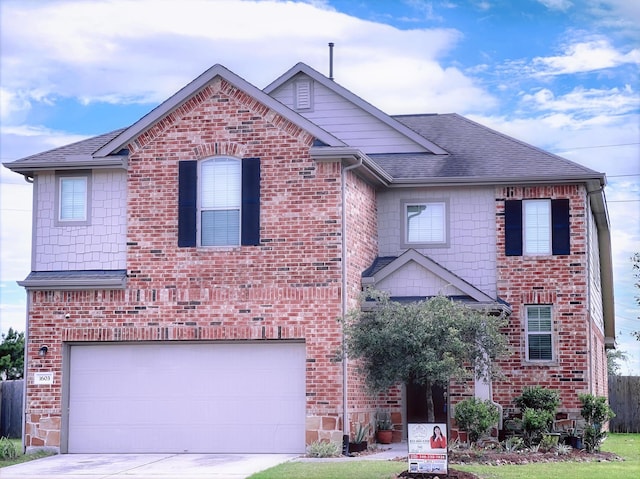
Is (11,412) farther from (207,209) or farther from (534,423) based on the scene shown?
(534,423)

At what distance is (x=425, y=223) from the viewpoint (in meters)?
26.2

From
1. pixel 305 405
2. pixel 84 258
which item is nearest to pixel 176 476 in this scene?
pixel 305 405

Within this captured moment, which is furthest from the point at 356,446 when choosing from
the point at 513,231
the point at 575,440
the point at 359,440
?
the point at 513,231

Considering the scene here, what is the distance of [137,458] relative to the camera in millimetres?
22281

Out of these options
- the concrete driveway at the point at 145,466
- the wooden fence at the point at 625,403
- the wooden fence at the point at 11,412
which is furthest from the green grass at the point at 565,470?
the wooden fence at the point at 11,412

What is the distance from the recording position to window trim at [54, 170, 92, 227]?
24.1 metres

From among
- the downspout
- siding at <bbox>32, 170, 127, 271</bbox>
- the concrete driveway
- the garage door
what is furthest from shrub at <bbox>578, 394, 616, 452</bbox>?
siding at <bbox>32, 170, 127, 271</bbox>

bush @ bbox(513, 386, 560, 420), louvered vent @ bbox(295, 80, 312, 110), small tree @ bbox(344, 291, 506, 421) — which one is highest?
louvered vent @ bbox(295, 80, 312, 110)

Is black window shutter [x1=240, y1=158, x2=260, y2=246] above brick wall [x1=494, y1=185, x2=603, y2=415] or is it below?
above

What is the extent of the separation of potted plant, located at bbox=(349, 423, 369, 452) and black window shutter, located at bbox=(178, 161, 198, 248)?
5.23 meters

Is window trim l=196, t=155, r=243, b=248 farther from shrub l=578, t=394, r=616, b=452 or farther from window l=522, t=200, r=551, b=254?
shrub l=578, t=394, r=616, b=452

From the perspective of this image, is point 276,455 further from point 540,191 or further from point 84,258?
point 540,191

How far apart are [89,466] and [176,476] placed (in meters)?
2.78

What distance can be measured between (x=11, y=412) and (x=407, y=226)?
13186 mm
